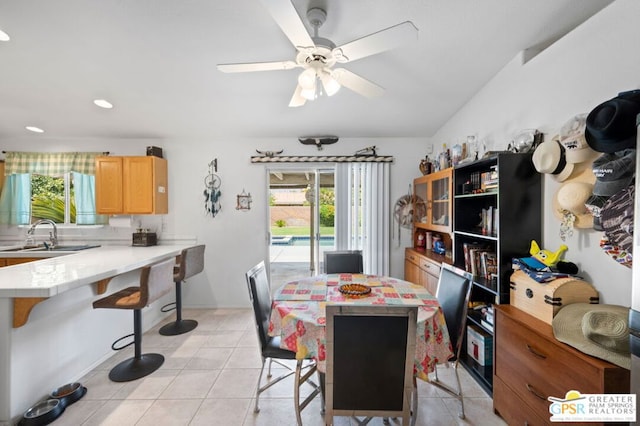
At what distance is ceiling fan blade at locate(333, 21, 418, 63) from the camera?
3.82 feet

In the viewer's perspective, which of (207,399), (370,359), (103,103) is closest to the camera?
(370,359)

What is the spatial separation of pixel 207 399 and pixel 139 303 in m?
0.90

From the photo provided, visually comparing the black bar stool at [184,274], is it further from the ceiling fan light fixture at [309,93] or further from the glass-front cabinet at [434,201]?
the glass-front cabinet at [434,201]

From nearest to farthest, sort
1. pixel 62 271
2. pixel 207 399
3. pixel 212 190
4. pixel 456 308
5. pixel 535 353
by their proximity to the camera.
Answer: pixel 535 353 < pixel 456 308 < pixel 207 399 < pixel 62 271 < pixel 212 190

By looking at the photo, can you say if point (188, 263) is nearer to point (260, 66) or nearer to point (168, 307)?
point (168, 307)

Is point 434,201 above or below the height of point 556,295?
above

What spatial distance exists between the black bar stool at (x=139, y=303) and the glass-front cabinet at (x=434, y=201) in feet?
8.70

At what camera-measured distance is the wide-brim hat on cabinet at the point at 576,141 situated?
1.37 meters

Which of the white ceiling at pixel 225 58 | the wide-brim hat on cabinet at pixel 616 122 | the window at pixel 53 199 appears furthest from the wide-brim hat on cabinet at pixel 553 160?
the window at pixel 53 199

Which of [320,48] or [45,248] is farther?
[45,248]

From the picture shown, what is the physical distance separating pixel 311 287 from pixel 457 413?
1.25 meters

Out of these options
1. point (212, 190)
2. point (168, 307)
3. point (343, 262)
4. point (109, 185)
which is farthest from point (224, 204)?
point (343, 262)

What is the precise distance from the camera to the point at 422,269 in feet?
9.55

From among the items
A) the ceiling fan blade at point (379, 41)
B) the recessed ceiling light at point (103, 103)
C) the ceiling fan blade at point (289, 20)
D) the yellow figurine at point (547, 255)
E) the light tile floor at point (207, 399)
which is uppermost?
the recessed ceiling light at point (103, 103)
